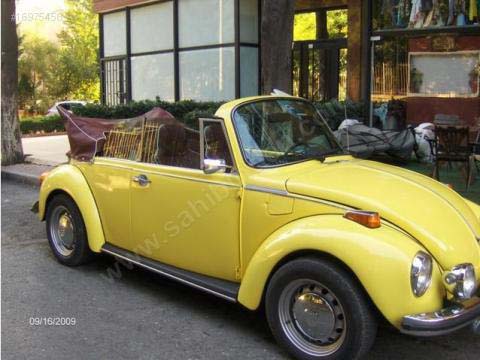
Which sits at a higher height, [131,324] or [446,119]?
[446,119]

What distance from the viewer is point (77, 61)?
118 ft

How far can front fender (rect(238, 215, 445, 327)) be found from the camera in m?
3.33

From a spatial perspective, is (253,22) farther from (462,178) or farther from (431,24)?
(462,178)

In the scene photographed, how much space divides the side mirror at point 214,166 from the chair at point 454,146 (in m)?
5.12

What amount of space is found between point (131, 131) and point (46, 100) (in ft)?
105

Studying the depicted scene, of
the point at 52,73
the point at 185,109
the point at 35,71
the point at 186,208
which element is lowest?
the point at 186,208

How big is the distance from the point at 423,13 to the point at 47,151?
10474 millimetres

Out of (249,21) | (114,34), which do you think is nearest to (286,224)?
(249,21)

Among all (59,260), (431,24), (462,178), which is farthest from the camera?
(431,24)

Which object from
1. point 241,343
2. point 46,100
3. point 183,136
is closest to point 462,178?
point 183,136

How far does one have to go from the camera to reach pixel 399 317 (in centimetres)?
332

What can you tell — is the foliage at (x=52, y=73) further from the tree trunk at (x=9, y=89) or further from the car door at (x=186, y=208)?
the car door at (x=186, y=208)

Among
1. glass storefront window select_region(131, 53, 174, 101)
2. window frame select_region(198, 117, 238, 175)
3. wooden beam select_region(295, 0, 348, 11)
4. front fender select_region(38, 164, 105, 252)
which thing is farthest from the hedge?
window frame select_region(198, 117, 238, 175)

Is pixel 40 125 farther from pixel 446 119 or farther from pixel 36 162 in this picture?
pixel 446 119
